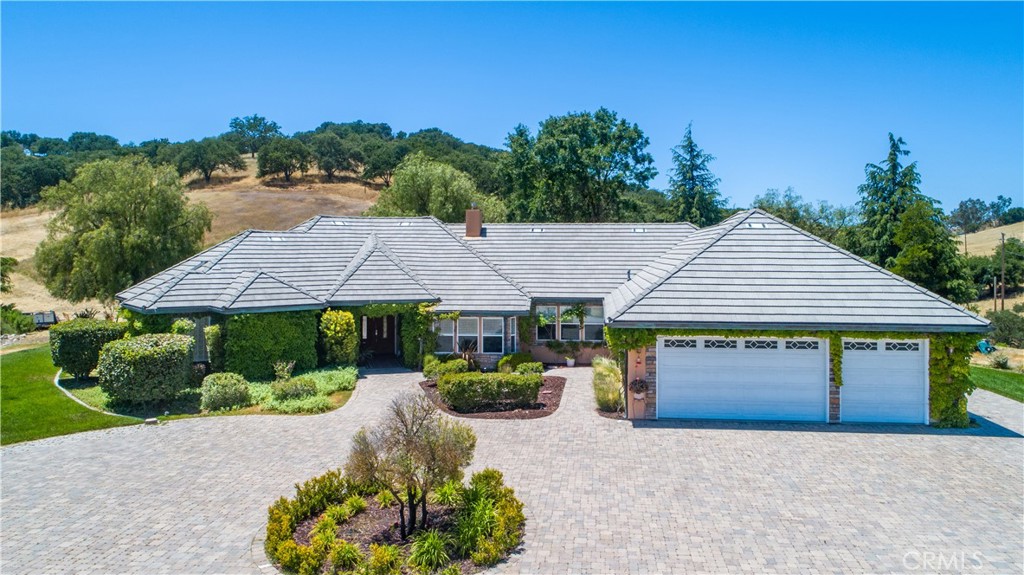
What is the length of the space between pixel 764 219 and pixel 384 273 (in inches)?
517

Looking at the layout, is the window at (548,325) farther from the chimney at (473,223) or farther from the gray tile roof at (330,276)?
the chimney at (473,223)

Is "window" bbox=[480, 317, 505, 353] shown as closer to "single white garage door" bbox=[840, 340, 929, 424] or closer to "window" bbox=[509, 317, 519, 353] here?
"window" bbox=[509, 317, 519, 353]

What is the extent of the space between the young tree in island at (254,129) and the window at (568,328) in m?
96.4

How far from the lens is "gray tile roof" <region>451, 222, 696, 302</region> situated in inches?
947

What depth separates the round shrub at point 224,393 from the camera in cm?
1706

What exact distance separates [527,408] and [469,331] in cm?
617

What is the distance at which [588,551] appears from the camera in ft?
29.8

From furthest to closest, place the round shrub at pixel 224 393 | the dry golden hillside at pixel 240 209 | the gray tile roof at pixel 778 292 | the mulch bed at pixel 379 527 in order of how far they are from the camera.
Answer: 1. the dry golden hillside at pixel 240 209
2. the round shrub at pixel 224 393
3. the gray tile roof at pixel 778 292
4. the mulch bed at pixel 379 527

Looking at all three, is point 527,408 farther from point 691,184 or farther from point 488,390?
point 691,184

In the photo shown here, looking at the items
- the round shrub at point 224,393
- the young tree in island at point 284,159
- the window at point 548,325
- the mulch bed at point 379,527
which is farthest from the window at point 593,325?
the young tree in island at point 284,159

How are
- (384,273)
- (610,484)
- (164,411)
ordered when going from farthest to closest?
(384,273), (164,411), (610,484)

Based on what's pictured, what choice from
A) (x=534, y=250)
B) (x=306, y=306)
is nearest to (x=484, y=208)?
(x=534, y=250)

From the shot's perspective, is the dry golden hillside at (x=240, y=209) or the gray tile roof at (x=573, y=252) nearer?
the gray tile roof at (x=573, y=252)

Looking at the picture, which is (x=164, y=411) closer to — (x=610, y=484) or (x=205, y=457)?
(x=205, y=457)
